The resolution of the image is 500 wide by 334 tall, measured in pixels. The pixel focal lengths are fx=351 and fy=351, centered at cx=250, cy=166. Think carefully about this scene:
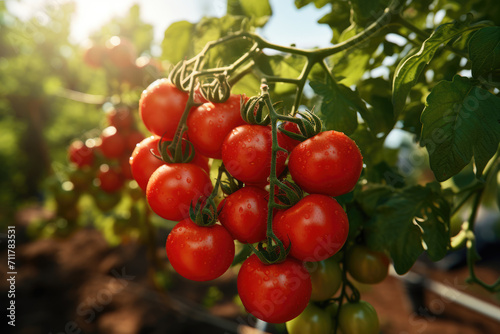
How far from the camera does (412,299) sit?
A: 2.14 meters

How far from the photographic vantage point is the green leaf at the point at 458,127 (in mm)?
410

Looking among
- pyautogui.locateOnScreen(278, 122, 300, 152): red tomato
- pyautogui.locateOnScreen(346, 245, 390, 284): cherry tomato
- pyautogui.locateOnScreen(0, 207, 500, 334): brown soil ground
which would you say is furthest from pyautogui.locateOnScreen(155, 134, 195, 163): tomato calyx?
pyautogui.locateOnScreen(0, 207, 500, 334): brown soil ground

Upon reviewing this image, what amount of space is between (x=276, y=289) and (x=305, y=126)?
0.19 metres

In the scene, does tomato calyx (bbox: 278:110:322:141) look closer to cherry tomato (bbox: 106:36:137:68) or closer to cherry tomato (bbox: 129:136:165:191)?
cherry tomato (bbox: 129:136:165:191)

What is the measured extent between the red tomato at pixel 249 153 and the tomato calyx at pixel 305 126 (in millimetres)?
25

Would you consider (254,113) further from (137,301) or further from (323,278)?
(137,301)

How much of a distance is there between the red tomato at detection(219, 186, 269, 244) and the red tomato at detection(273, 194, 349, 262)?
0.09 feet

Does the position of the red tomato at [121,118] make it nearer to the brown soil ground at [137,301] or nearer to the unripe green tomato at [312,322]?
the brown soil ground at [137,301]

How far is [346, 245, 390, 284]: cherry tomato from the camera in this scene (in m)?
0.61

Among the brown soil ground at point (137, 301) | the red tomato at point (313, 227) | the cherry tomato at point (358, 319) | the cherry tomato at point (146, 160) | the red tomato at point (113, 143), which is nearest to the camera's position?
the red tomato at point (313, 227)

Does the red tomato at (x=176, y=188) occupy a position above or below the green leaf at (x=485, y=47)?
below

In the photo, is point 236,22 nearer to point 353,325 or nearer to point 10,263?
point 353,325

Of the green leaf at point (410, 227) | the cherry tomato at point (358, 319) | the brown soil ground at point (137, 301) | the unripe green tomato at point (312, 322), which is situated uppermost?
the green leaf at point (410, 227)

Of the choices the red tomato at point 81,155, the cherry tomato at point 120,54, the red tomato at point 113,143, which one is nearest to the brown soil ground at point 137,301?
the red tomato at point 81,155
